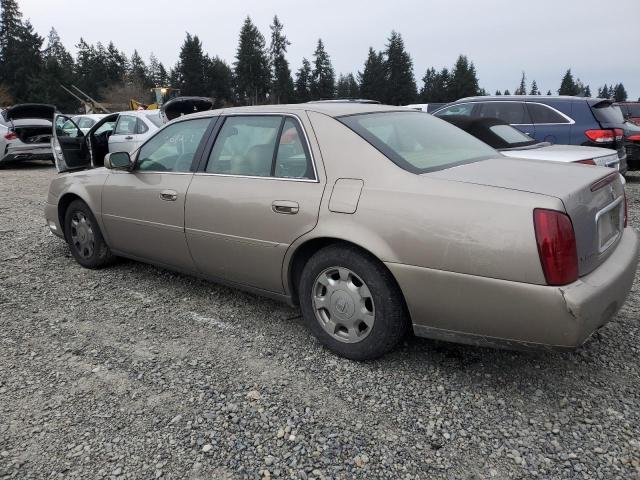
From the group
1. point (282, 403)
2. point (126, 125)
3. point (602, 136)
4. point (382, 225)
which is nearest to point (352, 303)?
point (382, 225)

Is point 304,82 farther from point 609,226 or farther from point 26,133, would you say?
point 609,226

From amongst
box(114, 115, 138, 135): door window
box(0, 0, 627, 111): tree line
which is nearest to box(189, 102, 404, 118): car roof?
box(114, 115, 138, 135): door window

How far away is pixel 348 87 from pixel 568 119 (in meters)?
98.4

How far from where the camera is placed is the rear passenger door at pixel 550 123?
7582mm

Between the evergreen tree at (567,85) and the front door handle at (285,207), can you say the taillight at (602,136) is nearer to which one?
the front door handle at (285,207)

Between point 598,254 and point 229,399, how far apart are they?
2021 mm

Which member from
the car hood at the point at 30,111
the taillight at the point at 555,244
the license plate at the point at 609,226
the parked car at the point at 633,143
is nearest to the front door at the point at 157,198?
the taillight at the point at 555,244

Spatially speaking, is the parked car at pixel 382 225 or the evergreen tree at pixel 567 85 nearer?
the parked car at pixel 382 225

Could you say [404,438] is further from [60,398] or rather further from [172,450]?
[60,398]

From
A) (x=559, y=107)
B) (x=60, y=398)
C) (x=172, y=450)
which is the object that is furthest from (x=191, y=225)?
(x=559, y=107)

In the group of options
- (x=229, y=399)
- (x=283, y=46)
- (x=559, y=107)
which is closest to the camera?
(x=229, y=399)

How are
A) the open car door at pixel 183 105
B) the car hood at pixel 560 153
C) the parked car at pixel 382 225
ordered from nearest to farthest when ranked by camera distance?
the parked car at pixel 382 225 → the car hood at pixel 560 153 → the open car door at pixel 183 105

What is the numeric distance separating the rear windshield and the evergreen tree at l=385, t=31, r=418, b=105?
Result: 7589 centimetres

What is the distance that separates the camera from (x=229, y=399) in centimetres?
261
